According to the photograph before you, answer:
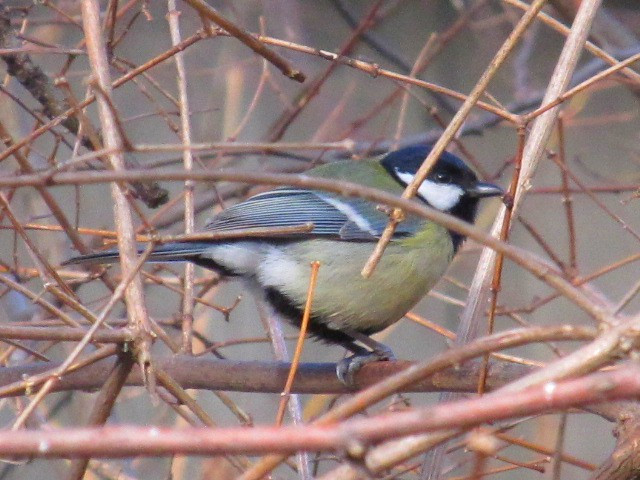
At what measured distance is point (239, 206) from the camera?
2.70 meters

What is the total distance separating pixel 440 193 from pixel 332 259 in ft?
1.87

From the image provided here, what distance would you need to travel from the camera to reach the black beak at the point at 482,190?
2781 mm

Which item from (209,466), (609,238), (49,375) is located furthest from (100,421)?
(609,238)

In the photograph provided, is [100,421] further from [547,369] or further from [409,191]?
[547,369]

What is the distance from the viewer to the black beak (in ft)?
9.12

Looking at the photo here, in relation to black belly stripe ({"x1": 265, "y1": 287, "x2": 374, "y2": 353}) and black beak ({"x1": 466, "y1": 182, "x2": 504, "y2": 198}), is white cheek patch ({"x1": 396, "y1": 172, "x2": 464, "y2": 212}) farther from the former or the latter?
black belly stripe ({"x1": 265, "y1": 287, "x2": 374, "y2": 353})

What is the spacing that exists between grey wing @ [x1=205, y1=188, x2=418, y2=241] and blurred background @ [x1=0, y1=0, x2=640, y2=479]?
1.09 ft

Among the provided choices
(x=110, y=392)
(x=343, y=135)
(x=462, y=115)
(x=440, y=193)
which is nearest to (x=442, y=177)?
(x=440, y=193)

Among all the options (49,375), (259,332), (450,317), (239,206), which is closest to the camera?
(49,375)

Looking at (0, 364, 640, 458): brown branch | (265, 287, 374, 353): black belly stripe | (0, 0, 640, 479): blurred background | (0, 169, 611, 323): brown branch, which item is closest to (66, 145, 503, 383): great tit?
(265, 287, 374, 353): black belly stripe

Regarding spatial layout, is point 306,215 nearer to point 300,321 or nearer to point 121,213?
point 300,321

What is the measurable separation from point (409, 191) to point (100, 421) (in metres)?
0.66

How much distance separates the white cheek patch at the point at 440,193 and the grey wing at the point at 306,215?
25 centimetres

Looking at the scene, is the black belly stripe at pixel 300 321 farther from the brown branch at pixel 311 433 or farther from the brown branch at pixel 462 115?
the brown branch at pixel 311 433
